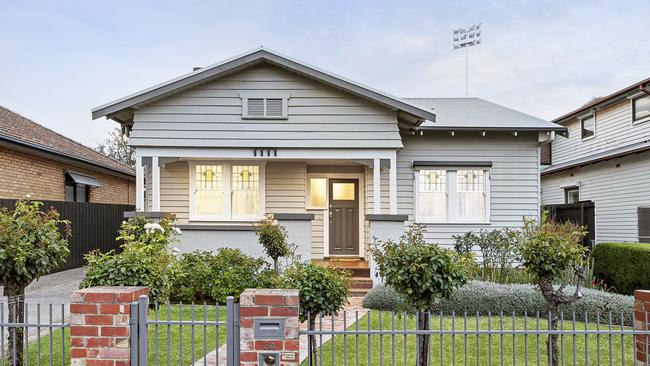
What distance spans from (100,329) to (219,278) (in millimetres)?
4756

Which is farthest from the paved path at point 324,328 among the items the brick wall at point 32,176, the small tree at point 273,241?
the brick wall at point 32,176

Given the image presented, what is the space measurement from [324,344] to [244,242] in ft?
14.2

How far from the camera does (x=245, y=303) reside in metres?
3.55

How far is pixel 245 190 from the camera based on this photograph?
11453 millimetres

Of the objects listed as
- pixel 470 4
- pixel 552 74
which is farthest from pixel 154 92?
pixel 552 74

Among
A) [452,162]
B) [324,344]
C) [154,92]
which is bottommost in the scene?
[324,344]

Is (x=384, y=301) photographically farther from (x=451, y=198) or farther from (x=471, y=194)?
(x=471, y=194)

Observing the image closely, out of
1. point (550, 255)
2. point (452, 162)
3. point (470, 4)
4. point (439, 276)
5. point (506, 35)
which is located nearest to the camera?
point (439, 276)

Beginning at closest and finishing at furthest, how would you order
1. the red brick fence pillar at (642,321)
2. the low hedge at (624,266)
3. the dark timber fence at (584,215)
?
the red brick fence pillar at (642,321) → the low hedge at (624,266) → the dark timber fence at (584,215)

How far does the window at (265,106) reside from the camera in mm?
10453

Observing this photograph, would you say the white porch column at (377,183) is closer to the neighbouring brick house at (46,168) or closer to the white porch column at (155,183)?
the white porch column at (155,183)

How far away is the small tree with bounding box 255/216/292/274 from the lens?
895 centimetres

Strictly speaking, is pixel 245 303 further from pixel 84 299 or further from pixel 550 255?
pixel 550 255

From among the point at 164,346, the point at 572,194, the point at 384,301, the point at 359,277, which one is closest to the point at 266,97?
the point at 359,277
